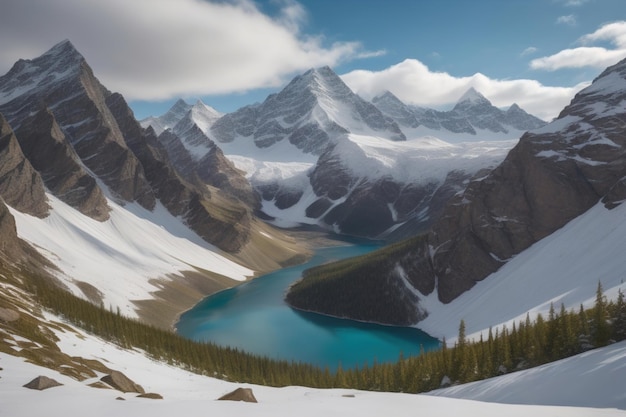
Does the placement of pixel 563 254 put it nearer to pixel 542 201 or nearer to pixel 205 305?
pixel 542 201

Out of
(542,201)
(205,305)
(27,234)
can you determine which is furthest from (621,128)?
(27,234)

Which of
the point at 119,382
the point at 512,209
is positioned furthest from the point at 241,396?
the point at 512,209

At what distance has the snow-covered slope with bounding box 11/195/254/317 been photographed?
387 feet

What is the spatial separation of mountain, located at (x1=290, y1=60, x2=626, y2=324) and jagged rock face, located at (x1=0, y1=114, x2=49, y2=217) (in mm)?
92740

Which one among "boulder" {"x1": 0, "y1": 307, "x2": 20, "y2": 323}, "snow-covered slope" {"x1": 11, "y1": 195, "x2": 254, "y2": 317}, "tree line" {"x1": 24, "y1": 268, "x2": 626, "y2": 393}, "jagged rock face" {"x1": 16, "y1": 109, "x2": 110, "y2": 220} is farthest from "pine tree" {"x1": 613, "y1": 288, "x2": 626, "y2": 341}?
"jagged rock face" {"x1": 16, "y1": 109, "x2": 110, "y2": 220}

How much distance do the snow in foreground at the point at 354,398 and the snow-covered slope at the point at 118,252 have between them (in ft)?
277

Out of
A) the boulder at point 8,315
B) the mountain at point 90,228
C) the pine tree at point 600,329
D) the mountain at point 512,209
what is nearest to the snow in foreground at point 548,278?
the mountain at point 512,209

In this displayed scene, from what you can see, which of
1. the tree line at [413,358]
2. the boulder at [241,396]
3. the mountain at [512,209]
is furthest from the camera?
the mountain at [512,209]

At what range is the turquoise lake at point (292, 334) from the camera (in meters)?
104

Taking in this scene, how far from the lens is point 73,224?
14475 cm

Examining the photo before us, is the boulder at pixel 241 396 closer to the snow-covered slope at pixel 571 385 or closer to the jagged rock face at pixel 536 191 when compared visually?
the snow-covered slope at pixel 571 385

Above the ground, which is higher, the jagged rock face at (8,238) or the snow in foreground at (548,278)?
the jagged rock face at (8,238)

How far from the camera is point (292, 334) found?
394ft

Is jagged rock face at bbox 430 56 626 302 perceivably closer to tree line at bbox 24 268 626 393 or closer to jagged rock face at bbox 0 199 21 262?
tree line at bbox 24 268 626 393
